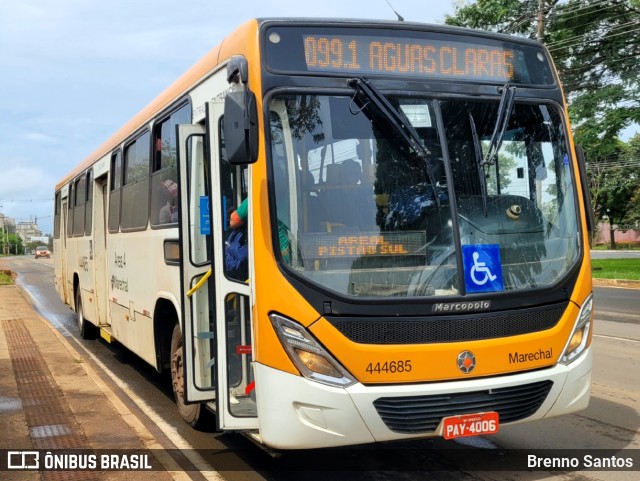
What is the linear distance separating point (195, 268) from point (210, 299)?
27cm

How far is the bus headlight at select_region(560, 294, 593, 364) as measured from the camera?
4789 millimetres

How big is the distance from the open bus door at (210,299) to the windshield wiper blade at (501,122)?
6.12ft

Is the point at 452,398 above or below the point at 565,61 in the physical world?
below

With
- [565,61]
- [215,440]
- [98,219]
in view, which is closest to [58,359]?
[98,219]

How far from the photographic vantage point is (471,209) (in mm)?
4676

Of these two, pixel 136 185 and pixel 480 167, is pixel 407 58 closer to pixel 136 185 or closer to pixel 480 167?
pixel 480 167

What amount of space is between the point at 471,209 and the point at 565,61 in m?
23.6

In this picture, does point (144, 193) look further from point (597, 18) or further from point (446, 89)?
point (597, 18)

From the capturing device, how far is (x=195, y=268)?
5.47 m

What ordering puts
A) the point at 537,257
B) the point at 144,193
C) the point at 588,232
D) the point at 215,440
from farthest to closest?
the point at 144,193
the point at 215,440
the point at 588,232
the point at 537,257

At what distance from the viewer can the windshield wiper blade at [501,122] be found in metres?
4.79

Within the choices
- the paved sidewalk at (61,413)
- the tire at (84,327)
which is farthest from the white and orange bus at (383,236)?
the tire at (84,327)

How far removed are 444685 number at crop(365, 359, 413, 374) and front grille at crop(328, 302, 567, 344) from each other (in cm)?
13

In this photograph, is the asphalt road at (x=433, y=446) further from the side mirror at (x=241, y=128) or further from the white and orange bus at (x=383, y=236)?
the side mirror at (x=241, y=128)
